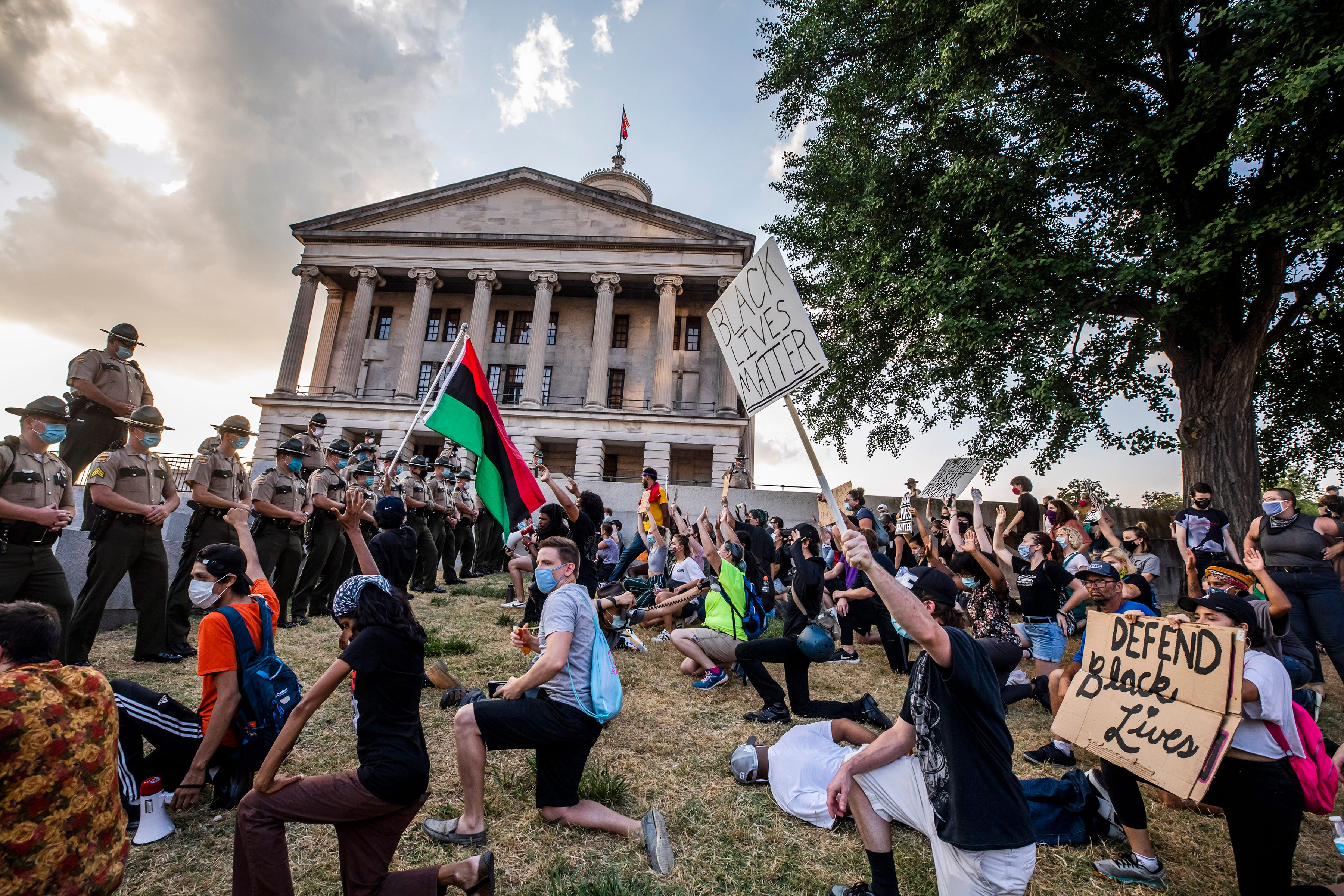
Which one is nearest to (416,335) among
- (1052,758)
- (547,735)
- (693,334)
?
(693,334)

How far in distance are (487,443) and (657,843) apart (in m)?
3.80

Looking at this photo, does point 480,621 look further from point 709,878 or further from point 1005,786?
point 1005,786

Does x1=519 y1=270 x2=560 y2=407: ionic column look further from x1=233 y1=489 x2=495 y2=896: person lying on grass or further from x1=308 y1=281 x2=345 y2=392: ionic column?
x1=233 y1=489 x2=495 y2=896: person lying on grass

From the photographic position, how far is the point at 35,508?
448 cm

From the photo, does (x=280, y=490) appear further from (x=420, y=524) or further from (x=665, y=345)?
(x=665, y=345)

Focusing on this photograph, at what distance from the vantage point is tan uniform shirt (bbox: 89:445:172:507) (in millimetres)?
5449

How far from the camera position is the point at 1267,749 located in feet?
9.76

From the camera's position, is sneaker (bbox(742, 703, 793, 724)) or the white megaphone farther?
sneaker (bbox(742, 703, 793, 724))

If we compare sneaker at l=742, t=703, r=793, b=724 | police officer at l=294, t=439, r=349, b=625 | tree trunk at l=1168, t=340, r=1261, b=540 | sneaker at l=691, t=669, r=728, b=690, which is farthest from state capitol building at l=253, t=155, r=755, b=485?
sneaker at l=742, t=703, r=793, b=724

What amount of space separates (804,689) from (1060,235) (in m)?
12.7

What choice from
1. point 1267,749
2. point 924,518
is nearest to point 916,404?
point 924,518

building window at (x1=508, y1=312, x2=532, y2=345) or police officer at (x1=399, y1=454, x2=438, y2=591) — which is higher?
building window at (x1=508, y1=312, x2=532, y2=345)

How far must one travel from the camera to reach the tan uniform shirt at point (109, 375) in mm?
6543

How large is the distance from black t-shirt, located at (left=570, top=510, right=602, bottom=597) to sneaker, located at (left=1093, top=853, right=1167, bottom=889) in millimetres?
3882
